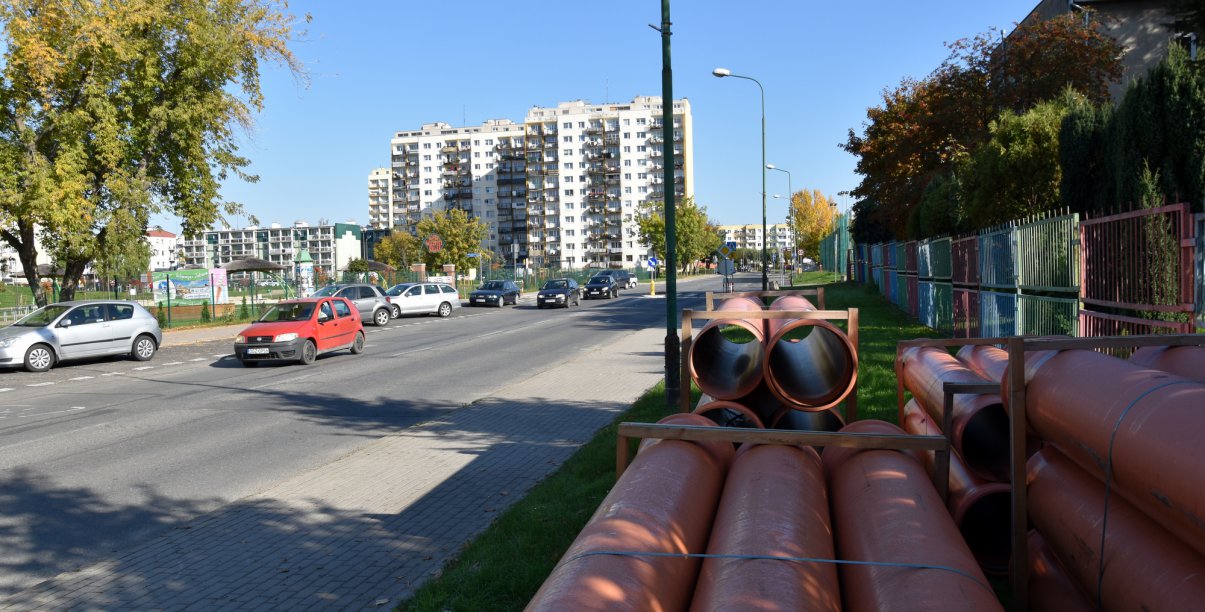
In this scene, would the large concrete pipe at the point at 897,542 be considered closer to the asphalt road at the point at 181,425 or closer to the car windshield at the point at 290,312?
the asphalt road at the point at 181,425

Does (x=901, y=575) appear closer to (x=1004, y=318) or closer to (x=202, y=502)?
(x=202, y=502)

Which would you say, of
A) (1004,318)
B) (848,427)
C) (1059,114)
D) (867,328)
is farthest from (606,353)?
(848,427)

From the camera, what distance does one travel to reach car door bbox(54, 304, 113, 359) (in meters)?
19.3

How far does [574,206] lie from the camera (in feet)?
493

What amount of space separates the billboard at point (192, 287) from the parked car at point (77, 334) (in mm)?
13444

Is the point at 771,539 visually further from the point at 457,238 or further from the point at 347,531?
the point at 457,238

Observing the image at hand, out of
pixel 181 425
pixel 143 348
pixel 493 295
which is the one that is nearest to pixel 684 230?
pixel 493 295

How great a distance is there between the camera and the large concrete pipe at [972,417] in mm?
4578

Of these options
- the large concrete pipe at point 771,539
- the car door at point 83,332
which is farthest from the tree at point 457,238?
the large concrete pipe at point 771,539

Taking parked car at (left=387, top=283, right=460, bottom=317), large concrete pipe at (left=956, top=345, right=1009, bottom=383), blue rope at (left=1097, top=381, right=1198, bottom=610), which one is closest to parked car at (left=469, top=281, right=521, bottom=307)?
parked car at (left=387, top=283, right=460, bottom=317)

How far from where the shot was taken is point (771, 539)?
3.28 metres

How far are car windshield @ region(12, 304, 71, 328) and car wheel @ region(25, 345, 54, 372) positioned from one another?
60 cm

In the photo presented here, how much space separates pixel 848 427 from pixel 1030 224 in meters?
7.95

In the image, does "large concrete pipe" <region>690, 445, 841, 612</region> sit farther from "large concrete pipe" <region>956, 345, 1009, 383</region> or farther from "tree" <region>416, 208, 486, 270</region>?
"tree" <region>416, 208, 486, 270</region>
